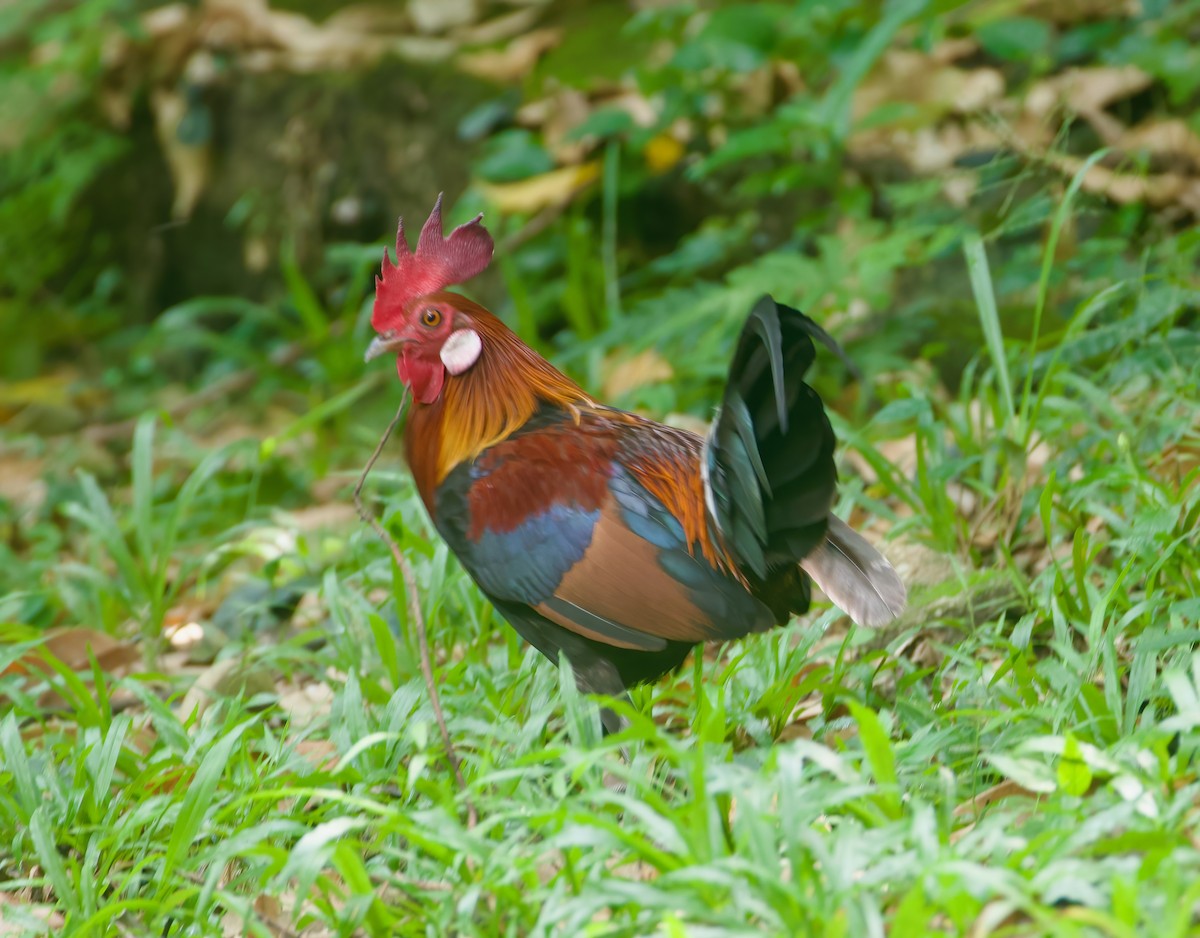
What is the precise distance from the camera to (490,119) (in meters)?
5.80

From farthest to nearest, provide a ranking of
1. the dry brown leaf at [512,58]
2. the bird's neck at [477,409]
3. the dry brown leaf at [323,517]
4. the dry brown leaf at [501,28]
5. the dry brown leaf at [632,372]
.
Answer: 1. the dry brown leaf at [501,28]
2. the dry brown leaf at [512,58]
3. the dry brown leaf at [632,372]
4. the dry brown leaf at [323,517]
5. the bird's neck at [477,409]

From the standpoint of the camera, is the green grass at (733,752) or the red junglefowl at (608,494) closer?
the green grass at (733,752)

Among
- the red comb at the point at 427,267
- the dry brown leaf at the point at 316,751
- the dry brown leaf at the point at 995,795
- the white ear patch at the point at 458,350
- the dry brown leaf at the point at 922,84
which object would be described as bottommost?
the dry brown leaf at the point at 316,751

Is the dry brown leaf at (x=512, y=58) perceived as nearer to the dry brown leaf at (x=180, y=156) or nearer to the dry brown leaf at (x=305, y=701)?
the dry brown leaf at (x=180, y=156)

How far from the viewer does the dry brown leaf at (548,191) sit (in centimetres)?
537

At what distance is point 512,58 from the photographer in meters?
5.91

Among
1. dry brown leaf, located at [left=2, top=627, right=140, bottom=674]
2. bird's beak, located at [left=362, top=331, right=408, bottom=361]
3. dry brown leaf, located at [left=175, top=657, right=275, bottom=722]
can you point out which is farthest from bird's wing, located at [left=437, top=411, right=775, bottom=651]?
dry brown leaf, located at [left=2, top=627, right=140, bottom=674]

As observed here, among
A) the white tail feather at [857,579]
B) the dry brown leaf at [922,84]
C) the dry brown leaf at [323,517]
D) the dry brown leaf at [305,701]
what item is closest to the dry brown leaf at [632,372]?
the dry brown leaf at [323,517]

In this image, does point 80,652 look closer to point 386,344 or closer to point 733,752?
point 386,344

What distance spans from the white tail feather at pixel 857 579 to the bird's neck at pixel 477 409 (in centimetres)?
60

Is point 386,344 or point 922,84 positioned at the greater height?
point 386,344

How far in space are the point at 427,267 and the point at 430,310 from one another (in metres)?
0.10

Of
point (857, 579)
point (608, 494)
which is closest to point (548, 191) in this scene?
point (608, 494)

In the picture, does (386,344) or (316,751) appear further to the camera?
(316,751)
